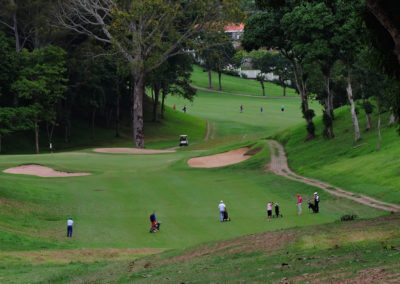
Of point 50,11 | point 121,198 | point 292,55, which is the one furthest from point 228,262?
point 50,11

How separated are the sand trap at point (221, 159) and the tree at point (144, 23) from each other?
1609 cm

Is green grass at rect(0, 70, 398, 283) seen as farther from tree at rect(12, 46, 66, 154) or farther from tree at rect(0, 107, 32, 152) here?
tree at rect(12, 46, 66, 154)

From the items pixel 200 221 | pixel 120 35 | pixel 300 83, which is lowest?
pixel 200 221

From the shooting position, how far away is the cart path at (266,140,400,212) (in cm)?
3740

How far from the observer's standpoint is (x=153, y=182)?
A: 51.8 m

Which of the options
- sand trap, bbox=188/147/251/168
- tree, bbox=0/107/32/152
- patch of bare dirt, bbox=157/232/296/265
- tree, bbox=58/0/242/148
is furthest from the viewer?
tree, bbox=58/0/242/148

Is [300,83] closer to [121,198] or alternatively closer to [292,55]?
[292,55]

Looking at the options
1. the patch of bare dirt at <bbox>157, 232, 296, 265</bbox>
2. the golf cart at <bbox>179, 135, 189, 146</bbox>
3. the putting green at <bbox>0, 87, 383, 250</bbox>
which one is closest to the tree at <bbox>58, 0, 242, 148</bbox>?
the golf cart at <bbox>179, 135, 189, 146</bbox>

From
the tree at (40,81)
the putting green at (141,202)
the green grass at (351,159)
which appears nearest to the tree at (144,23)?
the tree at (40,81)

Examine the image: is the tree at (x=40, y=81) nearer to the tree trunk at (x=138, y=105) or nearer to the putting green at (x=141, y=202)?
the tree trunk at (x=138, y=105)

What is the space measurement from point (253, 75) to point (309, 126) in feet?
443

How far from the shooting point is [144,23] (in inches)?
2987

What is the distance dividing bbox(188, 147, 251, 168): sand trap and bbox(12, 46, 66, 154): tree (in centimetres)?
2387

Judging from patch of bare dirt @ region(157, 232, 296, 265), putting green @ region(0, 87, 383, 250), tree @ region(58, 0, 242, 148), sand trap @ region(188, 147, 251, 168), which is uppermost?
tree @ region(58, 0, 242, 148)
